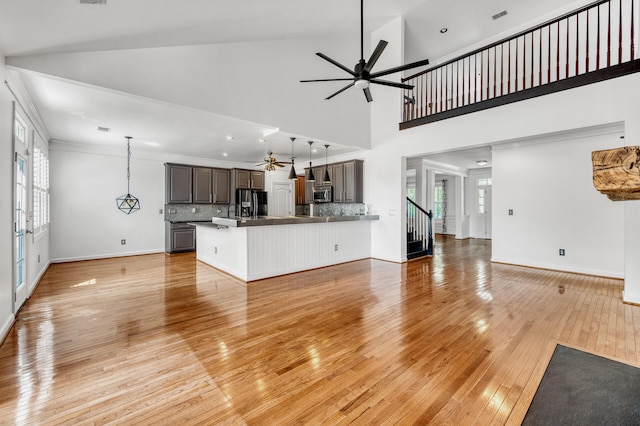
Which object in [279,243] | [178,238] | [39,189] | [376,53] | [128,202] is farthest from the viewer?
[178,238]

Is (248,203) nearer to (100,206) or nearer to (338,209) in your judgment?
(338,209)

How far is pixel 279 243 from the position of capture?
492 centimetres

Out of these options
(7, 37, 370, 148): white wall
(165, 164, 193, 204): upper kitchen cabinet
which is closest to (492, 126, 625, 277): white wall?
(7, 37, 370, 148): white wall

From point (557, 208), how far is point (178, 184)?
864 centimetres

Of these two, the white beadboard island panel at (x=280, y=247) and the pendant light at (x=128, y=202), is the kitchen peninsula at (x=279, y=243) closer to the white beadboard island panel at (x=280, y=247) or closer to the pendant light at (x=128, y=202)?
the white beadboard island panel at (x=280, y=247)

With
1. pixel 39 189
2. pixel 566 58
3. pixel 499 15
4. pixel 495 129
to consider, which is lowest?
pixel 39 189

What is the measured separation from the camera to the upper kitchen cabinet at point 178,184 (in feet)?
24.2

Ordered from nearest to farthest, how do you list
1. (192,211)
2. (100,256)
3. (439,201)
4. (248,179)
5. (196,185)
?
(100,256)
(196,185)
(192,211)
(248,179)
(439,201)

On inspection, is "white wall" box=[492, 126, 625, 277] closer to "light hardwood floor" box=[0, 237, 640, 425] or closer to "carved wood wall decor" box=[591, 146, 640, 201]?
"light hardwood floor" box=[0, 237, 640, 425]

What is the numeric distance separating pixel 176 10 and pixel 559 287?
241 inches

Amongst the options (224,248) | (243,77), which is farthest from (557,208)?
(224,248)

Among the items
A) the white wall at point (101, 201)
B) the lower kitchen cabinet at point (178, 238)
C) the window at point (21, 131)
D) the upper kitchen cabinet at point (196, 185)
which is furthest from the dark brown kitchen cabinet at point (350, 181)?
the window at point (21, 131)

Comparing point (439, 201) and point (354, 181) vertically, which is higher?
point (354, 181)

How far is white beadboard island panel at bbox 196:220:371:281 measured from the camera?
4594mm
